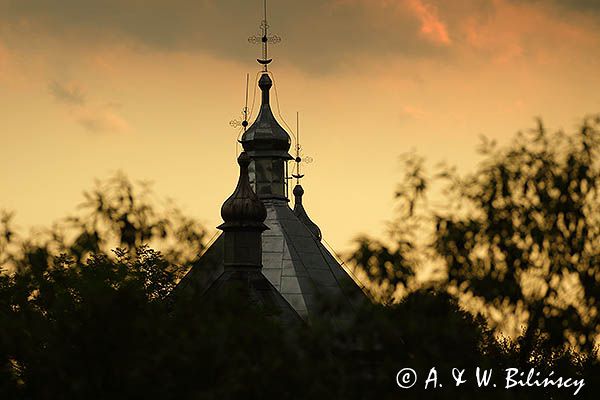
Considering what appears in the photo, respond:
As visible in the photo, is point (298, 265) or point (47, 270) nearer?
point (47, 270)

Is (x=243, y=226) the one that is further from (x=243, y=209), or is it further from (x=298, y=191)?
Answer: (x=298, y=191)

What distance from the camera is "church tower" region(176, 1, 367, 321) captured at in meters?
80.3

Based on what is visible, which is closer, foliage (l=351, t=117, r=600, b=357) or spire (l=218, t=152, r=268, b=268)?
foliage (l=351, t=117, r=600, b=357)

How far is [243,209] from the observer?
81.3 metres

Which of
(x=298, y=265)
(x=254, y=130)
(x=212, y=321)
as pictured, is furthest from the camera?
(x=254, y=130)

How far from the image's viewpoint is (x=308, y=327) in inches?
1778

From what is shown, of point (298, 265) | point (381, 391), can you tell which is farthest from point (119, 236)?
point (298, 265)

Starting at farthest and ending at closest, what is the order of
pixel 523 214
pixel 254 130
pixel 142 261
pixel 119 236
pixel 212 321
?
pixel 254 130 → pixel 142 261 → pixel 119 236 → pixel 212 321 → pixel 523 214

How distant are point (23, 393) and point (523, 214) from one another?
13246 mm

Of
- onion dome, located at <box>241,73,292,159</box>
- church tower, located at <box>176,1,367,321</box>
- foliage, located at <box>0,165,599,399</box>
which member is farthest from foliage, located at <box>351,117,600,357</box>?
onion dome, located at <box>241,73,292,159</box>

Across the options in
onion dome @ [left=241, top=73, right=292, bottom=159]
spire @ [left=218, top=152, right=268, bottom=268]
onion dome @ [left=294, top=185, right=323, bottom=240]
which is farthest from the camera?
onion dome @ [left=294, top=185, right=323, bottom=240]

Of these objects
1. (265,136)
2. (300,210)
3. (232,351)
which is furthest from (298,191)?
(232,351)

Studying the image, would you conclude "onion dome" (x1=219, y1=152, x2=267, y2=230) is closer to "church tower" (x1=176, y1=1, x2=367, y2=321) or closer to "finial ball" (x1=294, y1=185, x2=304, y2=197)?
"church tower" (x1=176, y1=1, x2=367, y2=321)

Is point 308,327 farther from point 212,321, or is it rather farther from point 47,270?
point 47,270
